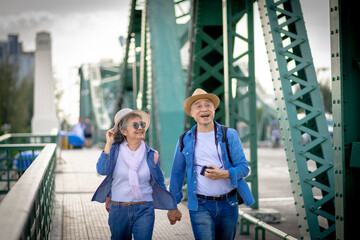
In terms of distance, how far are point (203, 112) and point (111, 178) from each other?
0.91 m

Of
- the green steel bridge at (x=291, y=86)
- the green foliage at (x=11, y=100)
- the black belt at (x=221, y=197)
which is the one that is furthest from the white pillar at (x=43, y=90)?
the green foliage at (x=11, y=100)

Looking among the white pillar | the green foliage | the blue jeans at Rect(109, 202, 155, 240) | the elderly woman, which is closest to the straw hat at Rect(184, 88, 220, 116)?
the elderly woman

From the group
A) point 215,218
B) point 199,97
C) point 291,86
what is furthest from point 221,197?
point 291,86

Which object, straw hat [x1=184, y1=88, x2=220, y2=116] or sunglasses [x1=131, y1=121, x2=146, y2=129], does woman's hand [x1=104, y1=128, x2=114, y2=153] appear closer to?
sunglasses [x1=131, y1=121, x2=146, y2=129]

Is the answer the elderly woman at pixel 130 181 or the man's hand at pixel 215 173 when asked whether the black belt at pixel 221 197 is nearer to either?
the man's hand at pixel 215 173

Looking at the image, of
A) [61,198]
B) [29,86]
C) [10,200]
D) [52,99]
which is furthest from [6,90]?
[10,200]

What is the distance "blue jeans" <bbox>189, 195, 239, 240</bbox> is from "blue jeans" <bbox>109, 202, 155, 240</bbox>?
1.25 ft

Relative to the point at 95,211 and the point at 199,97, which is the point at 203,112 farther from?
the point at 95,211

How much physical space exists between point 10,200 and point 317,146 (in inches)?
144

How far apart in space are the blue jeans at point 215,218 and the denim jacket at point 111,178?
281 mm

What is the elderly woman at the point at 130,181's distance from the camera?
3.78 meters

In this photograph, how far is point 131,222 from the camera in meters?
3.79

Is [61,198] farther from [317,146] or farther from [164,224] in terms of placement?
[317,146]


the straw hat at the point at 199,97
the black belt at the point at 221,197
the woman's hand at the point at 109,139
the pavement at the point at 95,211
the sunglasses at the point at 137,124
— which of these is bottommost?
the pavement at the point at 95,211
